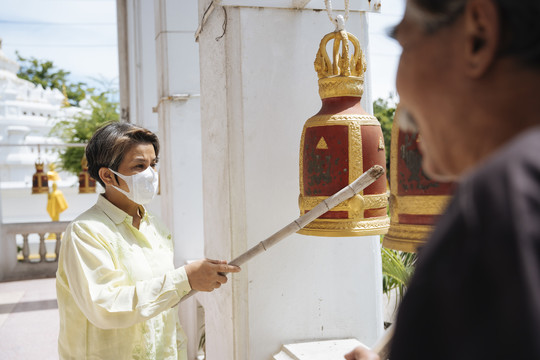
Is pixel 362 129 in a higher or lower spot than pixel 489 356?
higher

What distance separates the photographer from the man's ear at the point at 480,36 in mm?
556

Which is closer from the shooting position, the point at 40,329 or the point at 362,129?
the point at 362,129

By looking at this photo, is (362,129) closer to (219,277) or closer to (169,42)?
(219,277)

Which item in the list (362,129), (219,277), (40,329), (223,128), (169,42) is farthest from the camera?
(40,329)

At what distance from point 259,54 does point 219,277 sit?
990 millimetres

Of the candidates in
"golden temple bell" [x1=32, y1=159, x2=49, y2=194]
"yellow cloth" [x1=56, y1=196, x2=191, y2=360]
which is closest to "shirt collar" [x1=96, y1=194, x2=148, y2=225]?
"yellow cloth" [x1=56, y1=196, x2=191, y2=360]

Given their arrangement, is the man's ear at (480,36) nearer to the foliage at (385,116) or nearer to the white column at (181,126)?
the white column at (181,126)

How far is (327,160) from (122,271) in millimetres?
841

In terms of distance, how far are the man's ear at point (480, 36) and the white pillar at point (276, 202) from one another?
1.89 m

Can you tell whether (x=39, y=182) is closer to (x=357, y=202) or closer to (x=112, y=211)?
(x=112, y=211)

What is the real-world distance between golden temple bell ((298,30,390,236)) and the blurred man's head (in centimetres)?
114

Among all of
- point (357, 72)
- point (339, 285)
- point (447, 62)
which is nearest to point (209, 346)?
point (339, 285)

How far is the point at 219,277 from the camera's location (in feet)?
6.70

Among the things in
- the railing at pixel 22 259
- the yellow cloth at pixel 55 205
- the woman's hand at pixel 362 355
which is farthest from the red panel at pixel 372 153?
the yellow cloth at pixel 55 205
